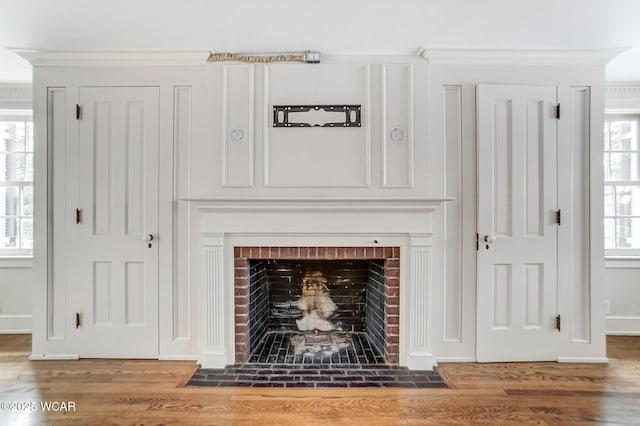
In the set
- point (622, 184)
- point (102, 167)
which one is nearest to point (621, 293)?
point (622, 184)

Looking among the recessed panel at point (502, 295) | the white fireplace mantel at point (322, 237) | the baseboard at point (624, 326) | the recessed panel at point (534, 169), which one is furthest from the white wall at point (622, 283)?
the white fireplace mantel at point (322, 237)

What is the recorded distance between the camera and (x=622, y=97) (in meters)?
3.43

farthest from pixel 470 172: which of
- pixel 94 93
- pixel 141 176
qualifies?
pixel 94 93

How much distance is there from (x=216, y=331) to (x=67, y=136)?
188 centimetres

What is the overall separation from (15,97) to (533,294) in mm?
4918

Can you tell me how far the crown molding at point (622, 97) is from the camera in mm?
3408

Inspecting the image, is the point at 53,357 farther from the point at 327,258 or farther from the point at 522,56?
the point at 522,56

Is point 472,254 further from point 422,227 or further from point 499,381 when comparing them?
point 499,381

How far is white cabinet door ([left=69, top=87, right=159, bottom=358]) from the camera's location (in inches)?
110

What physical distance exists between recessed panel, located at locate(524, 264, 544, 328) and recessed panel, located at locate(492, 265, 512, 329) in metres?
0.13

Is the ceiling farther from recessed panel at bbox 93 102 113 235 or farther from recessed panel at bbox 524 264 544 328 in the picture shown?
recessed panel at bbox 524 264 544 328

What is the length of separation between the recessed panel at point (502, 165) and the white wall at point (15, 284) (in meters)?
4.21

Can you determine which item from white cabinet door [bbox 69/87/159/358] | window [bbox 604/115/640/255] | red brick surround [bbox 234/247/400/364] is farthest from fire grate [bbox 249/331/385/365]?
window [bbox 604/115/640/255]

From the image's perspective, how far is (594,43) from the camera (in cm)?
263
